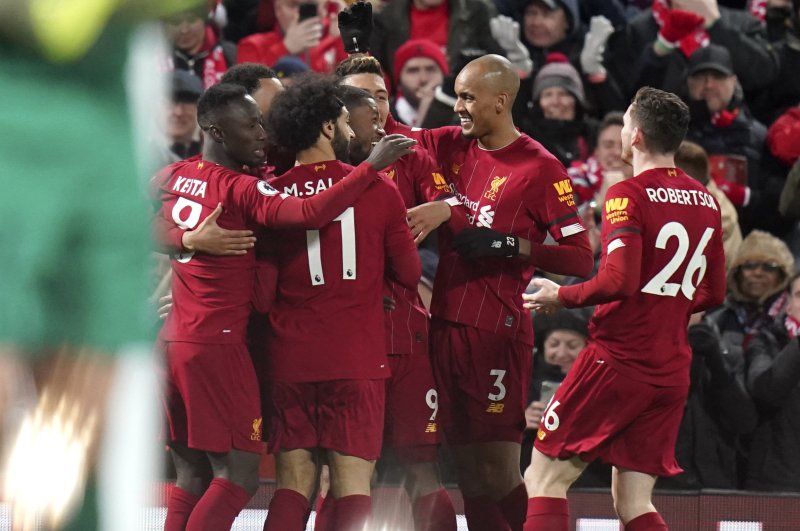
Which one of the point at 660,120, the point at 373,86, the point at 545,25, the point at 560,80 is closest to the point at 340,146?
the point at 373,86

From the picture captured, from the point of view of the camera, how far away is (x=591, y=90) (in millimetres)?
8586

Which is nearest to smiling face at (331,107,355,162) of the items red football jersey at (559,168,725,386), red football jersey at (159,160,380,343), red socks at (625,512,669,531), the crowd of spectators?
red football jersey at (159,160,380,343)

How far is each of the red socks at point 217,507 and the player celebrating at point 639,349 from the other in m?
1.07

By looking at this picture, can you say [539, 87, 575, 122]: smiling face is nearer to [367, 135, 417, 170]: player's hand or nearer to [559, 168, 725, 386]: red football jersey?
[559, 168, 725, 386]: red football jersey

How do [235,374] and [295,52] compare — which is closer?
[235,374]

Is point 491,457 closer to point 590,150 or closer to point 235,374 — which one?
point 235,374

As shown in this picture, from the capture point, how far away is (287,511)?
15.8 feet

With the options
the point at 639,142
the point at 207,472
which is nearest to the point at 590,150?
the point at 639,142

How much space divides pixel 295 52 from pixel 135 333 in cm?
621

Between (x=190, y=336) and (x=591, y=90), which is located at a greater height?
(x=591, y=90)

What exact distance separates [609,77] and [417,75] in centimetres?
130

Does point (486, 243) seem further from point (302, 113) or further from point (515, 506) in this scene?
point (515, 506)

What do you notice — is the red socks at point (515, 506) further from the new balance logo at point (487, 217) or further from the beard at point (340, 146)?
the beard at point (340, 146)

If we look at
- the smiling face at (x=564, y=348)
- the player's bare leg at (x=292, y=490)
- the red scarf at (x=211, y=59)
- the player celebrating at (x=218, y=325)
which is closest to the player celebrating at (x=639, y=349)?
the player's bare leg at (x=292, y=490)
